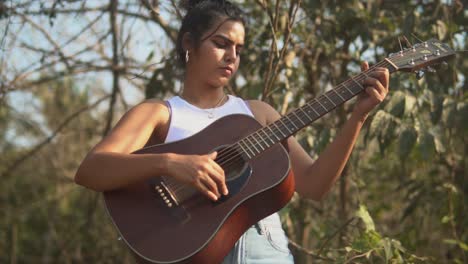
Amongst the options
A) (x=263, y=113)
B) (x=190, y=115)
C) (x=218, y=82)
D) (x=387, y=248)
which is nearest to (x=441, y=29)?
(x=387, y=248)

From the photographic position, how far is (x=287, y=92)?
137 inches

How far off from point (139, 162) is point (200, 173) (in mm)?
203

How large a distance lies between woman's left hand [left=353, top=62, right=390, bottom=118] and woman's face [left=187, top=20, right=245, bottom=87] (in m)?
0.44

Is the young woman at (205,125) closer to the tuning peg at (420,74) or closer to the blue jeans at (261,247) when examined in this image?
the blue jeans at (261,247)

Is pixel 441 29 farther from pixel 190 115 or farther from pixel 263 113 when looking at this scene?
pixel 190 115

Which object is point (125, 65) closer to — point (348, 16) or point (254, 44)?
point (254, 44)

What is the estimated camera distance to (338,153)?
7.25 feet

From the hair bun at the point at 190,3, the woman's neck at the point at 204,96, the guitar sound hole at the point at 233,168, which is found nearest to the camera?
the guitar sound hole at the point at 233,168

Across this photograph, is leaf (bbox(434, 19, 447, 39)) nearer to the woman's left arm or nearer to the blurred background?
the blurred background

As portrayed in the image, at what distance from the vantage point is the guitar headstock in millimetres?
2260

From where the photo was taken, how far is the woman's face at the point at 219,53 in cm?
234

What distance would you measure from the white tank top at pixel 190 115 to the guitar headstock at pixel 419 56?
0.49 meters

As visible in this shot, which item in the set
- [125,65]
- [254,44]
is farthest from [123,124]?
[125,65]

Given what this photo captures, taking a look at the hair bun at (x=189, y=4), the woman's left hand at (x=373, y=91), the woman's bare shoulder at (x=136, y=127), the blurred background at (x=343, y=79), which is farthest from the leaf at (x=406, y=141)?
the woman's bare shoulder at (x=136, y=127)
